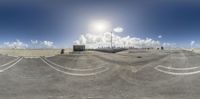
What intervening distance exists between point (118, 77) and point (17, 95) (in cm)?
920

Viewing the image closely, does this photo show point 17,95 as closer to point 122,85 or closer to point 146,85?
point 122,85

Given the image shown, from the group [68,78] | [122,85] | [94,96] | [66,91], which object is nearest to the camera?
[94,96]

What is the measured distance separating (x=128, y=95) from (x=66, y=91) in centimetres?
434

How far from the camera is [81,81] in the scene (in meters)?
17.5

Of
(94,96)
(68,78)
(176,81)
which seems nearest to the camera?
(94,96)

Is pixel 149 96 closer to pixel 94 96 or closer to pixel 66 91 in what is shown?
pixel 94 96

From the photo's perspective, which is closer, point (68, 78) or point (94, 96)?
point (94, 96)

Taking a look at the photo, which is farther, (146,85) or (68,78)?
(68,78)

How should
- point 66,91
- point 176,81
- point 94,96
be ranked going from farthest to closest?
point 176,81 < point 66,91 < point 94,96

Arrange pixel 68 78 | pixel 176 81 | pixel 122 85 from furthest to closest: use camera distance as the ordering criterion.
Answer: pixel 68 78 → pixel 176 81 → pixel 122 85

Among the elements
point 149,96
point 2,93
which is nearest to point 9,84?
point 2,93

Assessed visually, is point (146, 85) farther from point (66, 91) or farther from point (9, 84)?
point (9, 84)

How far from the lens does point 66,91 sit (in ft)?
46.9

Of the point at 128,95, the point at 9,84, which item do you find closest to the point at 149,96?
the point at 128,95
